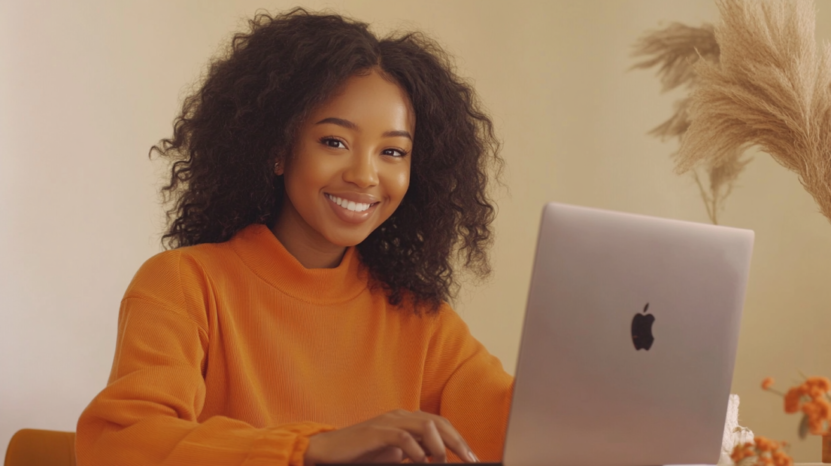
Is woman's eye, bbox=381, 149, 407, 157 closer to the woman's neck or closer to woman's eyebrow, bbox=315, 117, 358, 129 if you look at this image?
woman's eyebrow, bbox=315, 117, 358, 129

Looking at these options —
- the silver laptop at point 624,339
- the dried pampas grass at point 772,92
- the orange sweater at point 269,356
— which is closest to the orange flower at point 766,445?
the silver laptop at point 624,339

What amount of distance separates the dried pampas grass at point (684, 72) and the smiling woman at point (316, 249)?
1.11 metres

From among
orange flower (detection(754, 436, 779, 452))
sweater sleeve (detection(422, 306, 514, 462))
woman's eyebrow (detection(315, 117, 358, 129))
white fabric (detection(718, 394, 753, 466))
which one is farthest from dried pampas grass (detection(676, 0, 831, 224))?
orange flower (detection(754, 436, 779, 452))

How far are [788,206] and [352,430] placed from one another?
1.91 m

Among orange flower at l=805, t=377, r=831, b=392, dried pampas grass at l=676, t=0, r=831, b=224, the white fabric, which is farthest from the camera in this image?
dried pampas grass at l=676, t=0, r=831, b=224

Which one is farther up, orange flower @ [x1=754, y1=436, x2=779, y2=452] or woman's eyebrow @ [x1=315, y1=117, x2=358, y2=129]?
woman's eyebrow @ [x1=315, y1=117, x2=358, y2=129]

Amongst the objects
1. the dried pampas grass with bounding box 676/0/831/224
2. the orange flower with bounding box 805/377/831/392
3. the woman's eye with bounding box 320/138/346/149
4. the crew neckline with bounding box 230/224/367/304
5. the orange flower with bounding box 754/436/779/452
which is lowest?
the orange flower with bounding box 754/436/779/452

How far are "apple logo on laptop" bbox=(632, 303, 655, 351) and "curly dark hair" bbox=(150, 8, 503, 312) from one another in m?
0.59

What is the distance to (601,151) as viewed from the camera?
249cm

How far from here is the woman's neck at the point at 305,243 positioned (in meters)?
1.30

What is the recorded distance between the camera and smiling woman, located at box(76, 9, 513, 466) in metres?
1.15

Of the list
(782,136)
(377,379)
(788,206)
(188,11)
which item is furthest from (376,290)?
(788,206)

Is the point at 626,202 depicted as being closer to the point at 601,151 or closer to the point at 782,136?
the point at 601,151

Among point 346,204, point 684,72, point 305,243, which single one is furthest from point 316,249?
point 684,72
